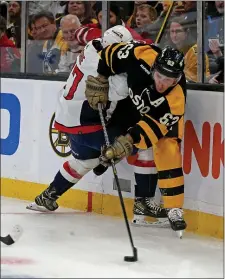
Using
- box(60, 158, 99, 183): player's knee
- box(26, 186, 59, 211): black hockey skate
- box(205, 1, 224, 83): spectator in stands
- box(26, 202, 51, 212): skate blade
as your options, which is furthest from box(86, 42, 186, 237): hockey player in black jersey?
box(26, 202, 51, 212): skate blade

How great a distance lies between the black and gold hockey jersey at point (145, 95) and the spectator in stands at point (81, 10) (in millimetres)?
633

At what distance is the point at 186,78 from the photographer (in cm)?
427

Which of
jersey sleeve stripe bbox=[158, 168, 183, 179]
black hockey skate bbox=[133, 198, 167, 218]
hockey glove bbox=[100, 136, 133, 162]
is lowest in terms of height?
black hockey skate bbox=[133, 198, 167, 218]

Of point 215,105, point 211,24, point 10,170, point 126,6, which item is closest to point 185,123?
point 215,105

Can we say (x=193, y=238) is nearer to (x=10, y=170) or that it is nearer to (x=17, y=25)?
(x=10, y=170)

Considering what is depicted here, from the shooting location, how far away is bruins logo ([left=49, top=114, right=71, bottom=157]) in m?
4.72

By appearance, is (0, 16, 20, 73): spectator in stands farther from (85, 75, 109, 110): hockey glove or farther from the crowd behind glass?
(85, 75, 109, 110): hockey glove

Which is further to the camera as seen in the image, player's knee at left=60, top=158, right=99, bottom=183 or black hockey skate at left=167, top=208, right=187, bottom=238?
player's knee at left=60, top=158, right=99, bottom=183

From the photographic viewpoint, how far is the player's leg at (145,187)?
4.20 metres

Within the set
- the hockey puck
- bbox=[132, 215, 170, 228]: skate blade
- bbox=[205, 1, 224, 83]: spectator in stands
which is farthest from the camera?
bbox=[132, 215, 170, 228]: skate blade

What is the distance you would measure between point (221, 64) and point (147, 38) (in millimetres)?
536

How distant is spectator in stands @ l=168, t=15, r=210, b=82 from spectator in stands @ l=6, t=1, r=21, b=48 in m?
1.09

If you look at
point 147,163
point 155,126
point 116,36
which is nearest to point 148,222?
point 147,163

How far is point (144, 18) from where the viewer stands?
4508 millimetres
